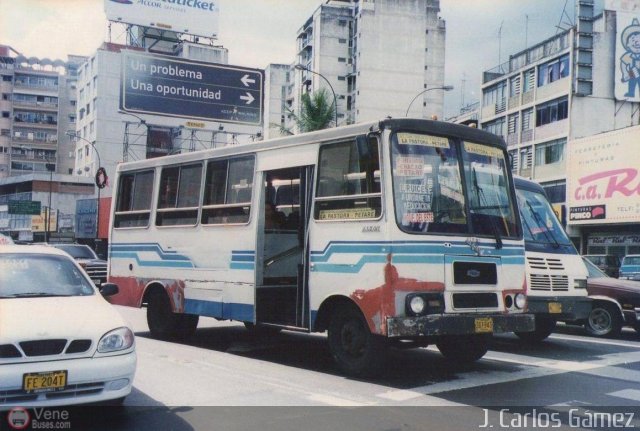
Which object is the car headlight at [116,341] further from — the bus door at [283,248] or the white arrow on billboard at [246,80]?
the white arrow on billboard at [246,80]

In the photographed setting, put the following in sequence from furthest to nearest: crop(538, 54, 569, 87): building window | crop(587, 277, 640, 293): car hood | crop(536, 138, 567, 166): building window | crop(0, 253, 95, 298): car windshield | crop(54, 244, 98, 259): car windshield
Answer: crop(538, 54, 569, 87): building window
crop(536, 138, 567, 166): building window
crop(54, 244, 98, 259): car windshield
crop(587, 277, 640, 293): car hood
crop(0, 253, 95, 298): car windshield

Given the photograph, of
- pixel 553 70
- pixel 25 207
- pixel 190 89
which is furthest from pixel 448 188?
pixel 25 207

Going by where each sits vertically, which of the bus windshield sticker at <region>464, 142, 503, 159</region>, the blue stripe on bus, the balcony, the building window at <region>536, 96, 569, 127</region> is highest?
the balcony

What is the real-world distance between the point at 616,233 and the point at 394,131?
34442 millimetres

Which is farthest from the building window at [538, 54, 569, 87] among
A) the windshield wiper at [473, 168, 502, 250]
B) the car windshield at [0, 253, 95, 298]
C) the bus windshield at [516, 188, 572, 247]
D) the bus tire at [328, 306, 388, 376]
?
the car windshield at [0, 253, 95, 298]

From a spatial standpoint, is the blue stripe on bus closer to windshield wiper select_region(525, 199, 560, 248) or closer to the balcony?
windshield wiper select_region(525, 199, 560, 248)

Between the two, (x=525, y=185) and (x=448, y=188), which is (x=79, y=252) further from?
(x=448, y=188)

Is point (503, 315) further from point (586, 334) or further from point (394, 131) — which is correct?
point (586, 334)

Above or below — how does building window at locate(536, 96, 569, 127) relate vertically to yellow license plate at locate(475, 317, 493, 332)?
above

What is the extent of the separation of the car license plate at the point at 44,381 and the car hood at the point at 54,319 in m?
0.29

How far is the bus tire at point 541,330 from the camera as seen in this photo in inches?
453

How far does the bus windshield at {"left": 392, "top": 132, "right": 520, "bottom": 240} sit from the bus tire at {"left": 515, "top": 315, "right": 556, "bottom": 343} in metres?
3.34

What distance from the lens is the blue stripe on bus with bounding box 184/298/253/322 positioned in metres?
9.55

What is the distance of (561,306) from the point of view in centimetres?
1102
